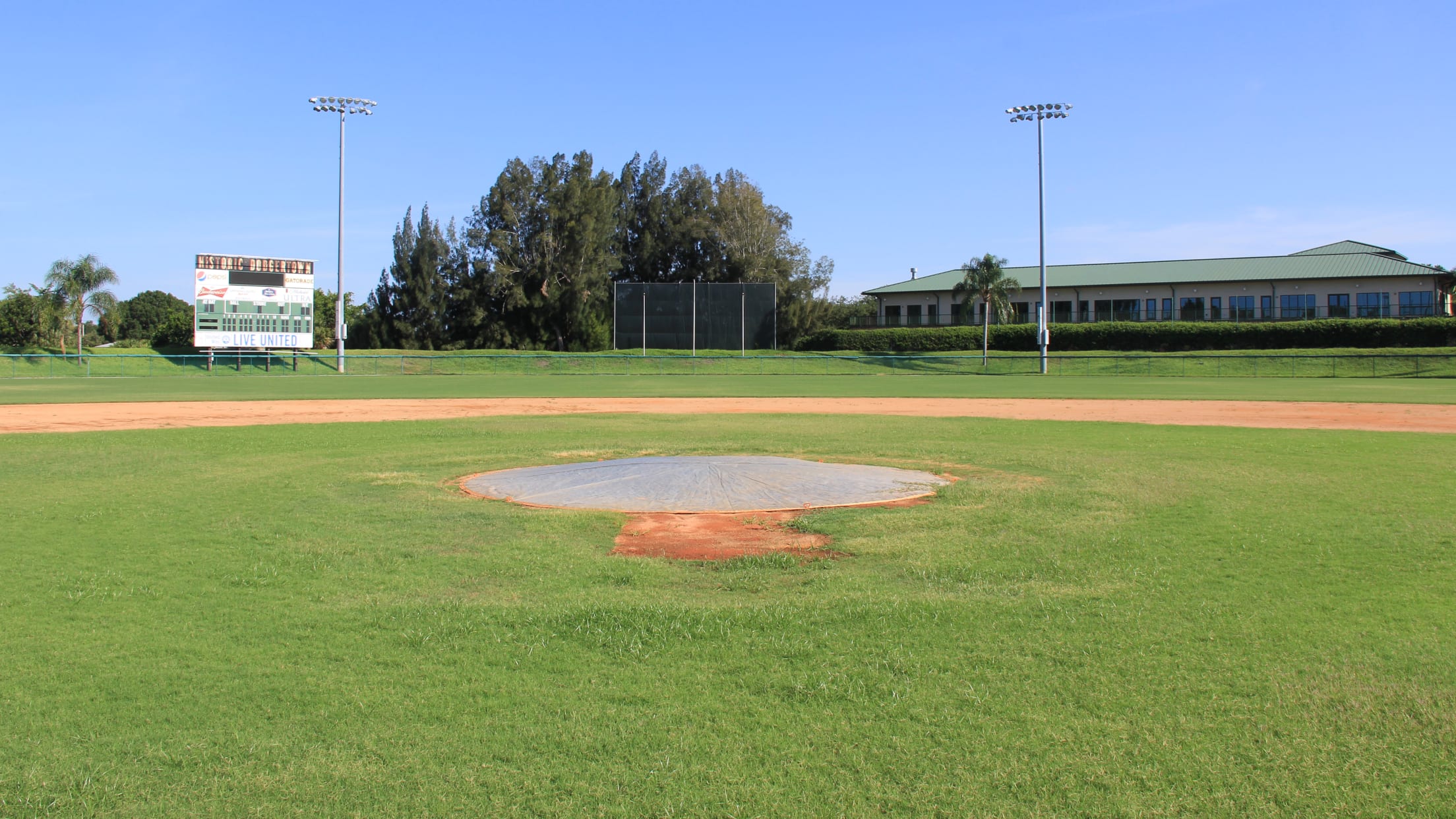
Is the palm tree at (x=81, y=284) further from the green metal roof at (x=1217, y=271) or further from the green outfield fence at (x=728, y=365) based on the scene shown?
the green metal roof at (x=1217, y=271)

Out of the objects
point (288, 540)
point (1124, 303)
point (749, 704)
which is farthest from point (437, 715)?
point (1124, 303)

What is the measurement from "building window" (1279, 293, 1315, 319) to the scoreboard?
65778 mm

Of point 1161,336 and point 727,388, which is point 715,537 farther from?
point 1161,336

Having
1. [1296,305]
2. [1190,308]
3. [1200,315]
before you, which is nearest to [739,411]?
[1200,315]

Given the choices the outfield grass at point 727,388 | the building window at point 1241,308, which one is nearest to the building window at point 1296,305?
the building window at point 1241,308

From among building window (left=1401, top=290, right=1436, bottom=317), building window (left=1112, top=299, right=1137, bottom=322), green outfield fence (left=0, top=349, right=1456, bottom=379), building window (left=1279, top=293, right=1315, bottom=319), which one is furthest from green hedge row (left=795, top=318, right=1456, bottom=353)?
building window (left=1401, top=290, right=1436, bottom=317)

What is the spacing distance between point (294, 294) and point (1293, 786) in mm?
58338

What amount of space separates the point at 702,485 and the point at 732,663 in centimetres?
555

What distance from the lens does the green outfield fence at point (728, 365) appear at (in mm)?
50875

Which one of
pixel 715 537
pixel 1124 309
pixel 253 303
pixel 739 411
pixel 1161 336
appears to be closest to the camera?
pixel 715 537

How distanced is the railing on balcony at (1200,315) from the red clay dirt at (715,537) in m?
65.2

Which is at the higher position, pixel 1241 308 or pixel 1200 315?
pixel 1241 308

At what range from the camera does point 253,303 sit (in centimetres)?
5438

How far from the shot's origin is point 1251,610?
5.98m
